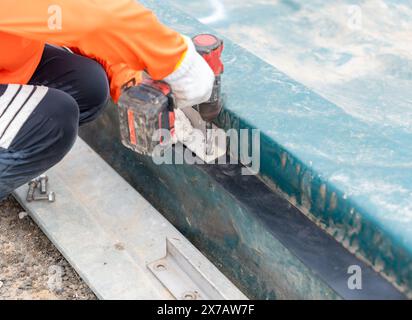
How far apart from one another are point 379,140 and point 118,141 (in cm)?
100

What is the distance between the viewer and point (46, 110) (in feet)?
6.21

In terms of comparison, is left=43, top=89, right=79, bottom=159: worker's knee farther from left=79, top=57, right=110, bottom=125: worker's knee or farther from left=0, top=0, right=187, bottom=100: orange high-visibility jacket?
left=0, top=0, right=187, bottom=100: orange high-visibility jacket

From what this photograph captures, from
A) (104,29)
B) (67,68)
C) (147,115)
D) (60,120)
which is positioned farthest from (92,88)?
(104,29)

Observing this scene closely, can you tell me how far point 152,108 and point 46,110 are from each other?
0.37m

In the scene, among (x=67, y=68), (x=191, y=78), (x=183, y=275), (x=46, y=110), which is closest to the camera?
(x=191, y=78)

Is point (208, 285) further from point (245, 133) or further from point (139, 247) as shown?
point (245, 133)

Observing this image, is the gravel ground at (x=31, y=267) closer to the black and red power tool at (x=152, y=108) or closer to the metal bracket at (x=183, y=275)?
the metal bracket at (x=183, y=275)

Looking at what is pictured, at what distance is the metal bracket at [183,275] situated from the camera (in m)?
1.94

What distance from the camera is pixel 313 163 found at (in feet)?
5.62

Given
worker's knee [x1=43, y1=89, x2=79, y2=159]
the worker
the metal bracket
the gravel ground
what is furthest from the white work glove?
the gravel ground

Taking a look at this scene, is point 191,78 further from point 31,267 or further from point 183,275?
point 31,267

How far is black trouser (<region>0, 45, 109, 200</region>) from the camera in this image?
73.7 inches

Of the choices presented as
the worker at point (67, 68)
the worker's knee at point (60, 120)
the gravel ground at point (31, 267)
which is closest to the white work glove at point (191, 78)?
the worker at point (67, 68)
